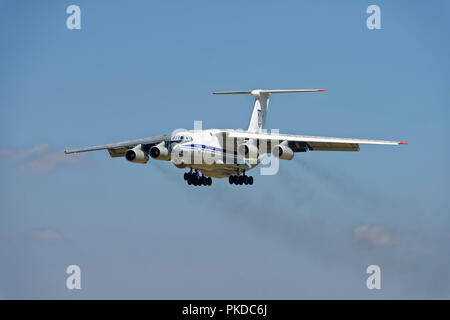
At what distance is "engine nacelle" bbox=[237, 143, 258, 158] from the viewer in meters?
31.1

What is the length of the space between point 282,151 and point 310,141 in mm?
1119

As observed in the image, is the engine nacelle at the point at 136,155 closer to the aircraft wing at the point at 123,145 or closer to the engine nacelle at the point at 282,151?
the aircraft wing at the point at 123,145

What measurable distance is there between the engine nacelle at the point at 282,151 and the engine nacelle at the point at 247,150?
106cm

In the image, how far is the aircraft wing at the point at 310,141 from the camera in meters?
29.4

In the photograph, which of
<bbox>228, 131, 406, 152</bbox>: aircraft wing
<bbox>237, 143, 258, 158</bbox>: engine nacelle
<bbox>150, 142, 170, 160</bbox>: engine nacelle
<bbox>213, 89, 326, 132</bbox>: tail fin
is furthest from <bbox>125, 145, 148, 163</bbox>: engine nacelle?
<bbox>213, 89, 326, 132</bbox>: tail fin

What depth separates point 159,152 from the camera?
1179 inches

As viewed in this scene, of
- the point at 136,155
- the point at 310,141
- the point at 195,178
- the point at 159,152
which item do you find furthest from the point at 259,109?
the point at 136,155

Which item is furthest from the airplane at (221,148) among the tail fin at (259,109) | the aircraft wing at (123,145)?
the tail fin at (259,109)

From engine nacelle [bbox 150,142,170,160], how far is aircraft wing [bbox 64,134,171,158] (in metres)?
0.41

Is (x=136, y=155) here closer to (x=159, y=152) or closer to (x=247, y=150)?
(x=159, y=152)
